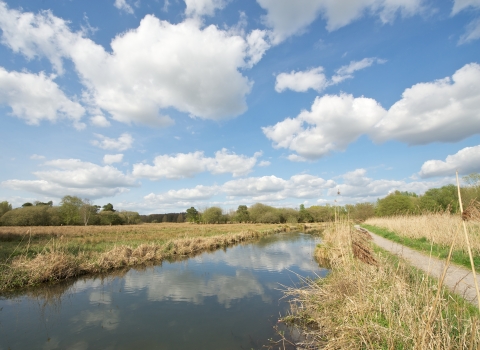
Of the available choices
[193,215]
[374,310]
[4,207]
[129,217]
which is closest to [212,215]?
[193,215]

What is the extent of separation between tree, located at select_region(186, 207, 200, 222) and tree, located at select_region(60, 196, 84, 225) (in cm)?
3167

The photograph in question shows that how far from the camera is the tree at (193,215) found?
8286 centimetres

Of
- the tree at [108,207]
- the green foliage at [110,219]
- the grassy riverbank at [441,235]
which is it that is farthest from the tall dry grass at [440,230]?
the tree at [108,207]

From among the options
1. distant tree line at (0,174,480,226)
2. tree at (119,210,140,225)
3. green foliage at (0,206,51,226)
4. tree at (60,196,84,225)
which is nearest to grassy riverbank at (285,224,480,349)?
distant tree line at (0,174,480,226)

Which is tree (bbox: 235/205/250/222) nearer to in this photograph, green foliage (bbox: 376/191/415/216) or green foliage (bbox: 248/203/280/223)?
green foliage (bbox: 248/203/280/223)

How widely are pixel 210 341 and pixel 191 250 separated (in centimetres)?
1572

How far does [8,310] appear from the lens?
363 inches

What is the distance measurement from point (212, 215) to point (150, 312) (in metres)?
65.3

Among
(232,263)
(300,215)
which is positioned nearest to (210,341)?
(232,263)

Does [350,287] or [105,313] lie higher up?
[350,287]

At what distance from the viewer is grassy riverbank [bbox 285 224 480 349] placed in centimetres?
429

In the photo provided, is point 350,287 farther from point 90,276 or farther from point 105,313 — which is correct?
point 90,276

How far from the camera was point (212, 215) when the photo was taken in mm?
73938

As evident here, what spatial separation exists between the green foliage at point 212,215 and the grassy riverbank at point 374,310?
65.3m
